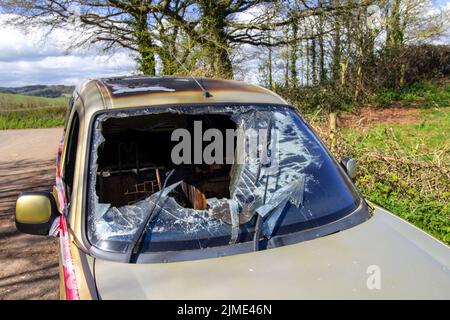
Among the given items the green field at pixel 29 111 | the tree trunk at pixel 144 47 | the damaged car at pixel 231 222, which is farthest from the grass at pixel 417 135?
the green field at pixel 29 111

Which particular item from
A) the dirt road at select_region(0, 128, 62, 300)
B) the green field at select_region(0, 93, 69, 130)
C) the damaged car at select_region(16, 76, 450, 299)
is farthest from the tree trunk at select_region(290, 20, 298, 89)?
the green field at select_region(0, 93, 69, 130)

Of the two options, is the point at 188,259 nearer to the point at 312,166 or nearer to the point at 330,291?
the point at 330,291

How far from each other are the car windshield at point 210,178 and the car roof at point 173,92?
0.22ft

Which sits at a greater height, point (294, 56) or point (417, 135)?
point (294, 56)

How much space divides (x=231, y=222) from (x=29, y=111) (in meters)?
28.9

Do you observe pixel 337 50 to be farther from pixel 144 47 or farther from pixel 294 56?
pixel 144 47

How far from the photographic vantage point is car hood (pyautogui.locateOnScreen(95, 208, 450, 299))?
1.72 meters

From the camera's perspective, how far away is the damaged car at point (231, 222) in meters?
1.79

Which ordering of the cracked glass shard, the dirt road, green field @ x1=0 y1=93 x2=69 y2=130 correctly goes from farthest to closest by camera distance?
green field @ x1=0 y1=93 x2=69 y2=130 < the dirt road < the cracked glass shard

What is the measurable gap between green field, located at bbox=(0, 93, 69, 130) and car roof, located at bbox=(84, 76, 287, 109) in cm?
2503

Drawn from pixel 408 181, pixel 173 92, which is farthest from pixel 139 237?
pixel 408 181

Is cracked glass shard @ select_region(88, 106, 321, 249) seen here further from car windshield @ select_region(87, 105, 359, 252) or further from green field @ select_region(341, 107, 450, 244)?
green field @ select_region(341, 107, 450, 244)

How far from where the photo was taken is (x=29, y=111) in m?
27.7

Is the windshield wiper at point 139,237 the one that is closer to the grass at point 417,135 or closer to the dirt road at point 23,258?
the dirt road at point 23,258
